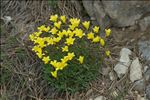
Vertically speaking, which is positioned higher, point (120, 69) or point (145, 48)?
point (145, 48)

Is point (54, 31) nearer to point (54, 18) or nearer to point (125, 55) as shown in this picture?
point (54, 18)

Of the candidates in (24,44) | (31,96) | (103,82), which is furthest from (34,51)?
(103,82)

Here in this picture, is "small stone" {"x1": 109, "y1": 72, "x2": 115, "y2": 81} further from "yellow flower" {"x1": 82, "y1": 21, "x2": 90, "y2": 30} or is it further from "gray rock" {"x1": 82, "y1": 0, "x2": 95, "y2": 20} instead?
"gray rock" {"x1": 82, "y1": 0, "x2": 95, "y2": 20}

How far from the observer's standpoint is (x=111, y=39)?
436cm

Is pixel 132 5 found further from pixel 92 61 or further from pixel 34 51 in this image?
pixel 34 51

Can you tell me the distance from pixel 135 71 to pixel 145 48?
1.01 feet

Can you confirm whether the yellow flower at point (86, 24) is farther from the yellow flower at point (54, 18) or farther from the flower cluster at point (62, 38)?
the yellow flower at point (54, 18)

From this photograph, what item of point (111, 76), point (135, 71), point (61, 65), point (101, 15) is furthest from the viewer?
point (101, 15)

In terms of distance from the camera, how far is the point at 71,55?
384 centimetres

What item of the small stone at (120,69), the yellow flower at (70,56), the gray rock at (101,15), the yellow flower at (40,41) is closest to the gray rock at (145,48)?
the small stone at (120,69)

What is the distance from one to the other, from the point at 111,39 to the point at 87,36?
1.16 feet

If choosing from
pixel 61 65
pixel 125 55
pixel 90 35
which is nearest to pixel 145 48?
pixel 125 55

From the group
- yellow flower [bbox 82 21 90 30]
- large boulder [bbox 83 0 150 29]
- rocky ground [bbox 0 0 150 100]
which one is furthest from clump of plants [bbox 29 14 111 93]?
large boulder [bbox 83 0 150 29]

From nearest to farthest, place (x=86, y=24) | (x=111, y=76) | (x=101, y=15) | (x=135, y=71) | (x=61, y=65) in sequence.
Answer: (x=61, y=65)
(x=135, y=71)
(x=111, y=76)
(x=86, y=24)
(x=101, y=15)
